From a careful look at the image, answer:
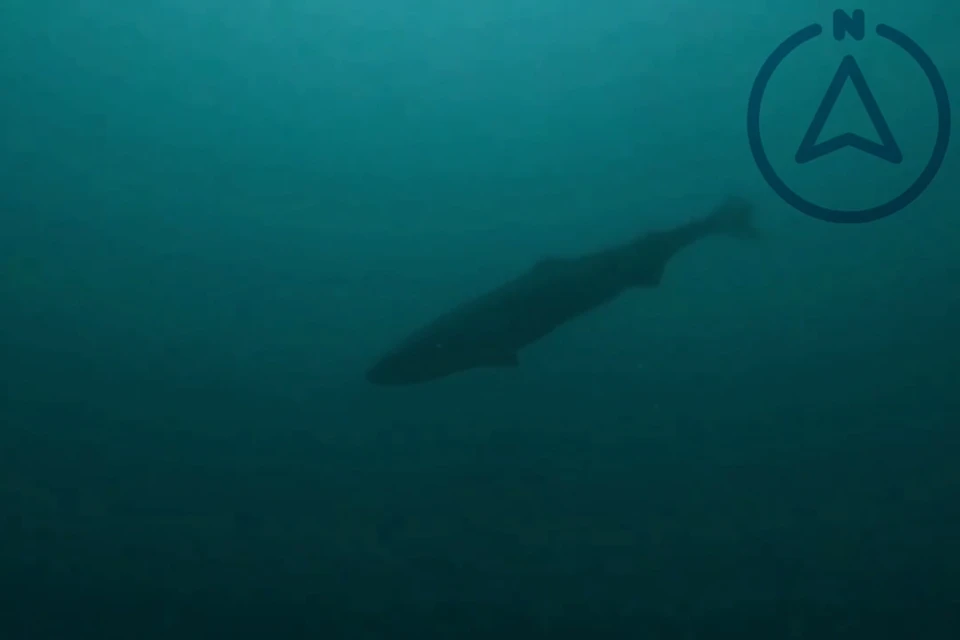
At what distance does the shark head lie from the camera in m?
1.50

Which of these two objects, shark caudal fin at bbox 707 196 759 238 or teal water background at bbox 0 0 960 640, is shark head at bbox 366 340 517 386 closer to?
teal water background at bbox 0 0 960 640

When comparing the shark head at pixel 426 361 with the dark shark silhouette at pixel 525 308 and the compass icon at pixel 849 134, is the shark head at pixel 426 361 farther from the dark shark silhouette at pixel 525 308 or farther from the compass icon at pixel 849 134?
the compass icon at pixel 849 134

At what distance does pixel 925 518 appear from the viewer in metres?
1.53

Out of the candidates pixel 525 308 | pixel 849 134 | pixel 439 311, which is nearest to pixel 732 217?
pixel 849 134

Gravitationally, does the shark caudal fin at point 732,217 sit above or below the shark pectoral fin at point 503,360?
Result: above

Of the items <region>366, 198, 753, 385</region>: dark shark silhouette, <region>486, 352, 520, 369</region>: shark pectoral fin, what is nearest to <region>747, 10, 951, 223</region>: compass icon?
<region>366, 198, 753, 385</region>: dark shark silhouette

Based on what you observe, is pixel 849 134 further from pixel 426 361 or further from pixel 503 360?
pixel 426 361

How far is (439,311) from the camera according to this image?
1498 mm

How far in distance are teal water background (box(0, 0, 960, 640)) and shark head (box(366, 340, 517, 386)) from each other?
3cm

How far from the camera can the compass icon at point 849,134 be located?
4.78 ft

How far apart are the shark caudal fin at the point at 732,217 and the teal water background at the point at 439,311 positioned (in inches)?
1.0

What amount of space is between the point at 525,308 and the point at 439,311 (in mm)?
160

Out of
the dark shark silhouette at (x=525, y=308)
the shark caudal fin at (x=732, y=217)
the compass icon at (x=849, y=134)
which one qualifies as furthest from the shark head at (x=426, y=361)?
the compass icon at (x=849, y=134)

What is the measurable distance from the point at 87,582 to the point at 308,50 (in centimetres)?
109
